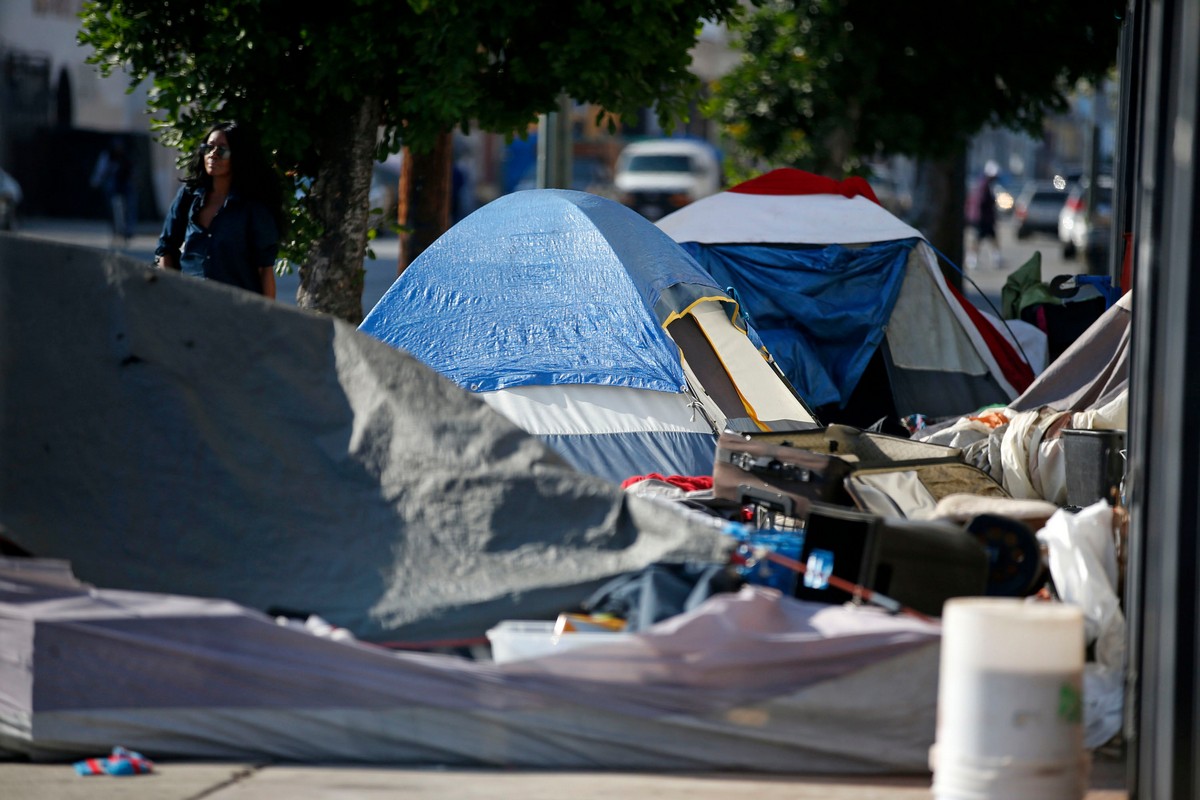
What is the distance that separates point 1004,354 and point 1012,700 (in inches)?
240

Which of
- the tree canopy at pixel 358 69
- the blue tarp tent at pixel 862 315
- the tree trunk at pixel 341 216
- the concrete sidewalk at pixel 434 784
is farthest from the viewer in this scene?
the blue tarp tent at pixel 862 315

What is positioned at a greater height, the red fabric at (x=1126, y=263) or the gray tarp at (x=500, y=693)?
the red fabric at (x=1126, y=263)

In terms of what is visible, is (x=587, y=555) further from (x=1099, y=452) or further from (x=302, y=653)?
(x=1099, y=452)

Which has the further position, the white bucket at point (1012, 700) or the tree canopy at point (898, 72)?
the tree canopy at point (898, 72)

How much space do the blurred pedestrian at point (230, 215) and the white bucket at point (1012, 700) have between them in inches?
185

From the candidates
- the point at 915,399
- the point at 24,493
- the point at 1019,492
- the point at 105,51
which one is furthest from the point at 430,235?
the point at 24,493

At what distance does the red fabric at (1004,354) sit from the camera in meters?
9.18

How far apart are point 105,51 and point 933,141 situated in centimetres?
934

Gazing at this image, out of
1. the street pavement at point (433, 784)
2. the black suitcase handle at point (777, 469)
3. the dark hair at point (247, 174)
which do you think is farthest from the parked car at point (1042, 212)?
the street pavement at point (433, 784)

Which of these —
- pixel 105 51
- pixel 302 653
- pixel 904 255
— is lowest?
pixel 302 653

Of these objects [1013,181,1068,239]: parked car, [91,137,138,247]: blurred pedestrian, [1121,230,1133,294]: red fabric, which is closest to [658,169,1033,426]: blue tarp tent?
[1121,230,1133,294]: red fabric

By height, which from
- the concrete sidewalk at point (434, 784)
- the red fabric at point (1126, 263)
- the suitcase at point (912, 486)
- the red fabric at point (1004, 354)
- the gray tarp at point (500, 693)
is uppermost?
the red fabric at point (1126, 263)

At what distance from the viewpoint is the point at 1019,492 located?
639 centimetres

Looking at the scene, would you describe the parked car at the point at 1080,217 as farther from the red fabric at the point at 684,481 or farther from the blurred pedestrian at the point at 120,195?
the red fabric at the point at 684,481
